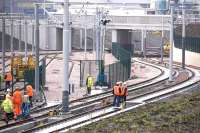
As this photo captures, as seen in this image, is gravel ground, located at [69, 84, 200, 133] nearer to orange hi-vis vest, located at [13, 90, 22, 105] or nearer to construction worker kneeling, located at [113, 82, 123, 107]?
construction worker kneeling, located at [113, 82, 123, 107]

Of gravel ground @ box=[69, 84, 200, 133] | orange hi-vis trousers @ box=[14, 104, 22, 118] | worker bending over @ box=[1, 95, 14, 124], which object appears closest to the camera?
gravel ground @ box=[69, 84, 200, 133]

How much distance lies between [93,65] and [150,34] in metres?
64.0

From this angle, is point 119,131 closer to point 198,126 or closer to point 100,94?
point 198,126

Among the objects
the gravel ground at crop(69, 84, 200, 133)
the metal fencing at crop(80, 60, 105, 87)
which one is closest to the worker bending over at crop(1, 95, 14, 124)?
the gravel ground at crop(69, 84, 200, 133)

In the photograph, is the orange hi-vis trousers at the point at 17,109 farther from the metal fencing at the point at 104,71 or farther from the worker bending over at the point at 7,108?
the metal fencing at the point at 104,71

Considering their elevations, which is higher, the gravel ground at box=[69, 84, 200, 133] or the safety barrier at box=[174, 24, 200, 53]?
the safety barrier at box=[174, 24, 200, 53]

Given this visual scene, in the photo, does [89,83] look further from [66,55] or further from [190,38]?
[190,38]

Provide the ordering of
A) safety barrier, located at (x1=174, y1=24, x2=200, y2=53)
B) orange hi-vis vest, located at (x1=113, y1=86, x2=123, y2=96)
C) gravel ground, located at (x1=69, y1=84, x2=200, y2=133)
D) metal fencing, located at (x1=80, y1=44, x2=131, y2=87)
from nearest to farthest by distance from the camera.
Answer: gravel ground, located at (x1=69, y1=84, x2=200, y2=133) < orange hi-vis vest, located at (x1=113, y1=86, x2=123, y2=96) < metal fencing, located at (x1=80, y1=44, x2=131, y2=87) < safety barrier, located at (x1=174, y1=24, x2=200, y2=53)

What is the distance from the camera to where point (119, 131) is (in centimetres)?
1764

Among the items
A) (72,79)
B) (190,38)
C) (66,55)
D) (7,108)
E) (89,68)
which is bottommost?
(72,79)

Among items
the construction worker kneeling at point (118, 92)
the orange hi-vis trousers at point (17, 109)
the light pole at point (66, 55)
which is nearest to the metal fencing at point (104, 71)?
the construction worker kneeling at point (118, 92)

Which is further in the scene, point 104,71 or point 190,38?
point 190,38

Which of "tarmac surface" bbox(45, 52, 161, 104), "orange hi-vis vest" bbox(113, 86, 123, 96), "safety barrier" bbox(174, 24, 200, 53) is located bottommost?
"tarmac surface" bbox(45, 52, 161, 104)

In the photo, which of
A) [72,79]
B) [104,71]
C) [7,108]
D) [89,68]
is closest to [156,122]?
[7,108]
